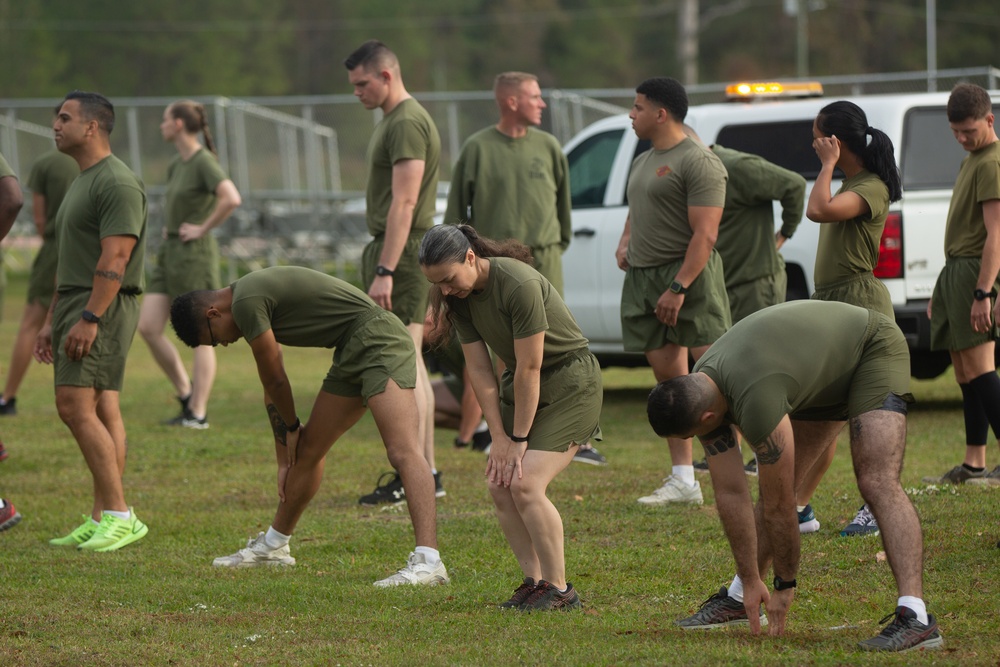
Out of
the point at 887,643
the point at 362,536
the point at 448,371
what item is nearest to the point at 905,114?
the point at 448,371

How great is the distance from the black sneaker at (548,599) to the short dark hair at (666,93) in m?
2.80

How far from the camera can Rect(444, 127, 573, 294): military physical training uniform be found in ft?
27.0

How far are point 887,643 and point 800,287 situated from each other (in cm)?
524

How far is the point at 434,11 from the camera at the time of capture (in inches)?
2768

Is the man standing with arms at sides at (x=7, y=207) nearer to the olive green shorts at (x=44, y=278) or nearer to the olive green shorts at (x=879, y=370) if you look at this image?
the olive green shorts at (x=44, y=278)

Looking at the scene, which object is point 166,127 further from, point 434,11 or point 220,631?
point 434,11

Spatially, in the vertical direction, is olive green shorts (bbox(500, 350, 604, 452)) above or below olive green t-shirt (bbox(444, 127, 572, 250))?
below

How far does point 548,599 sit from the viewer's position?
5289mm

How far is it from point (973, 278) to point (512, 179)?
2.68 meters

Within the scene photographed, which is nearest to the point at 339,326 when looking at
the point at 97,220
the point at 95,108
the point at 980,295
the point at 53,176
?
the point at 97,220

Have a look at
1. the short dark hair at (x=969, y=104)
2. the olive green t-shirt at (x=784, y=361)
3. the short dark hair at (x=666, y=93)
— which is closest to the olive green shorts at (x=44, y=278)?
the short dark hair at (x=666, y=93)

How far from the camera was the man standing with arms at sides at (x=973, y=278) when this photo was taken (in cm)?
671

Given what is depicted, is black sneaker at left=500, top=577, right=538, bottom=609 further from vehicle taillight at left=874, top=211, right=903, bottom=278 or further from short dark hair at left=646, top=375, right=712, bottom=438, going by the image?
vehicle taillight at left=874, top=211, right=903, bottom=278

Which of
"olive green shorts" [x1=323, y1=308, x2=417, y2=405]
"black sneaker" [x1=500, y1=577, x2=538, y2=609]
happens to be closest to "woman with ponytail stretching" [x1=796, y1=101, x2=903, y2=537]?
"black sneaker" [x1=500, y1=577, x2=538, y2=609]
